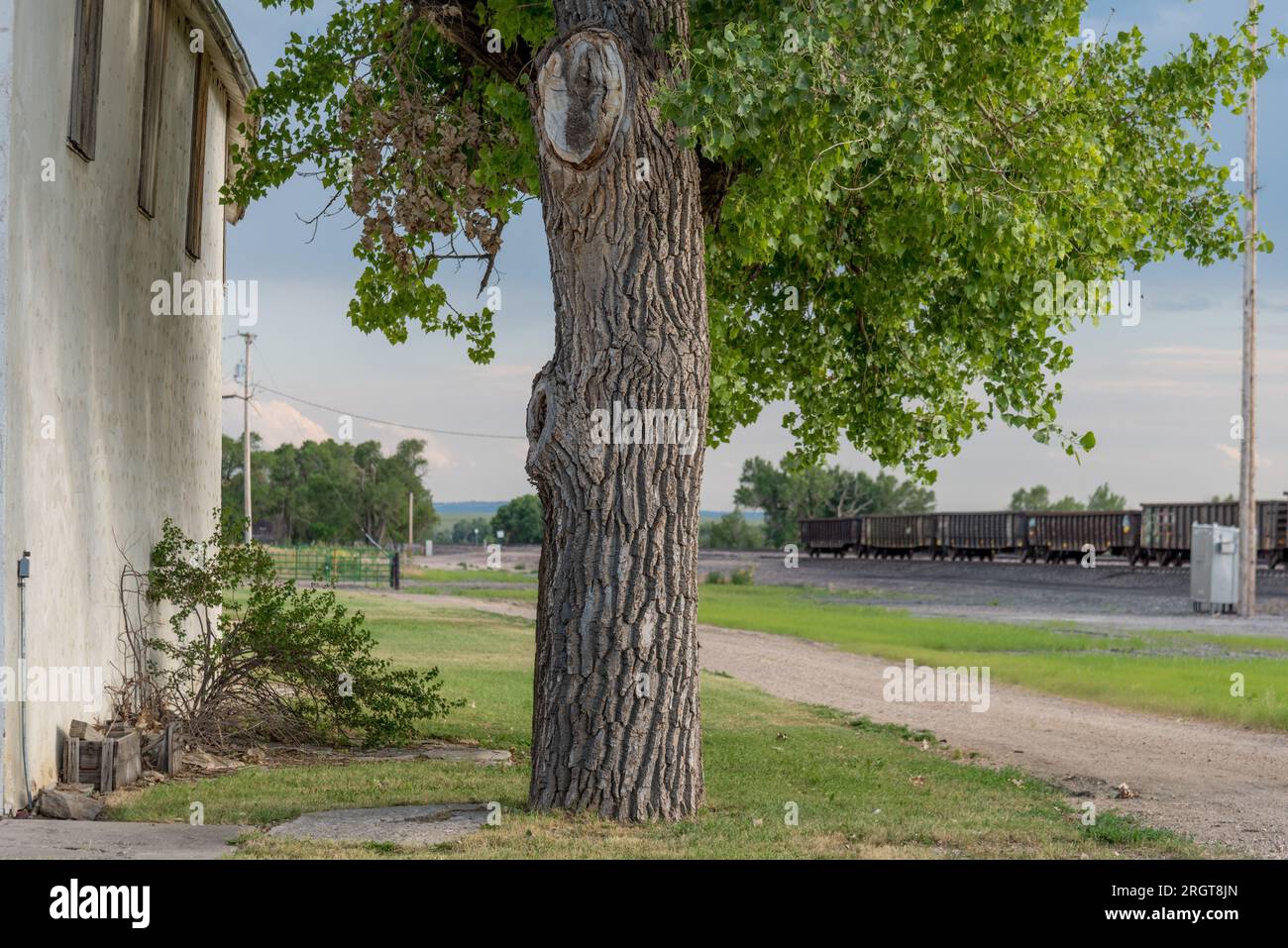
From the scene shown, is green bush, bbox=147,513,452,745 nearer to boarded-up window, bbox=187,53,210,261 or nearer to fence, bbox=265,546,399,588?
boarded-up window, bbox=187,53,210,261

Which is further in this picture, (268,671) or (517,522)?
(517,522)

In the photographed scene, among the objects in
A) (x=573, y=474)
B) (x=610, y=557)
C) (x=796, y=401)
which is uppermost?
(x=796, y=401)

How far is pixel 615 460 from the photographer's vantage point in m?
9.01

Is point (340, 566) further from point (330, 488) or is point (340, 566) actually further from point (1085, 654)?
point (330, 488)

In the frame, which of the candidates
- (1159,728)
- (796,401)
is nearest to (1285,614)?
(1159,728)

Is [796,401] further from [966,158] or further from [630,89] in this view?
[630,89]

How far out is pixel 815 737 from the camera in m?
14.7

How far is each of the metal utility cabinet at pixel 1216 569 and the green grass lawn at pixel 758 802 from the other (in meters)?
23.5

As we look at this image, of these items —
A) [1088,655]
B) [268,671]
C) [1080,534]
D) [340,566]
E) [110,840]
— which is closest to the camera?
→ [110,840]

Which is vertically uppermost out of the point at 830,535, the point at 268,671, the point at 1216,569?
the point at 830,535

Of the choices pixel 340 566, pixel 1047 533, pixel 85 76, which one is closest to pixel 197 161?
pixel 85 76

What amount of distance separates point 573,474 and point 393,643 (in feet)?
57.6

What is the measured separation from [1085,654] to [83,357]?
1915cm

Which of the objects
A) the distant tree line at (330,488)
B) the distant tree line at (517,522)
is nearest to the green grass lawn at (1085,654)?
the distant tree line at (330,488)
